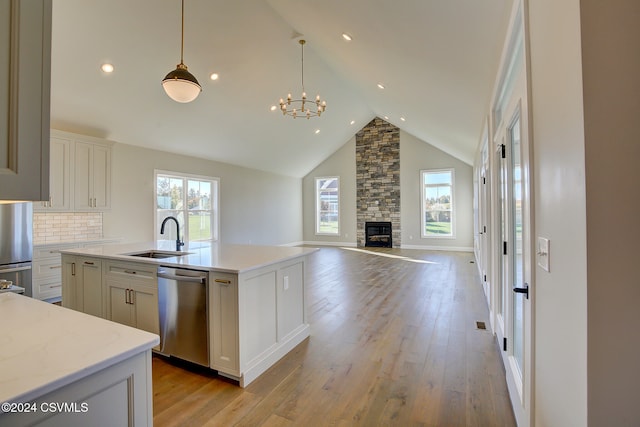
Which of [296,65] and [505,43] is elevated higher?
[296,65]

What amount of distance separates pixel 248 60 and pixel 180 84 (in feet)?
9.32

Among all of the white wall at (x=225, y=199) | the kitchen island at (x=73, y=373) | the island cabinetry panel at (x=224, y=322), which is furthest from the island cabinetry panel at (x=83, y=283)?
the white wall at (x=225, y=199)

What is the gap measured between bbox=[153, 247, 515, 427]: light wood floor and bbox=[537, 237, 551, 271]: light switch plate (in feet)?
4.08

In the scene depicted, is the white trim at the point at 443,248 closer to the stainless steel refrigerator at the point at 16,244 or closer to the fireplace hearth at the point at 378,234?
the fireplace hearth at the point at 378,234

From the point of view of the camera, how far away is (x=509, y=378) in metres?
2.18

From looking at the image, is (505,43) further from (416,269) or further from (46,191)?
(416,269)

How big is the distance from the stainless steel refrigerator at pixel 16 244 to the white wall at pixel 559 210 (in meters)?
5.11

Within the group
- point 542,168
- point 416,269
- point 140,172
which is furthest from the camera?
point 416,269

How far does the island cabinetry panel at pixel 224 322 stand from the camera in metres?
2.28

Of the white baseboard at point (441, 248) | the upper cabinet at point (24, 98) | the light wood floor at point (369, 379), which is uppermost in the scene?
the upper cabinet at point (24, 98)

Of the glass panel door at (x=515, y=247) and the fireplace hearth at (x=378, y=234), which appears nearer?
the glass panel door at (x=515, y=247)

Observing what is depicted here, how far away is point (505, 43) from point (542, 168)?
1.25 meters

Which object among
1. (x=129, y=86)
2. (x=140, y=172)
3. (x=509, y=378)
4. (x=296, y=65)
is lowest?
(x=509, y=378)

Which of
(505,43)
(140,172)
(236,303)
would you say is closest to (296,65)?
(140,172)
